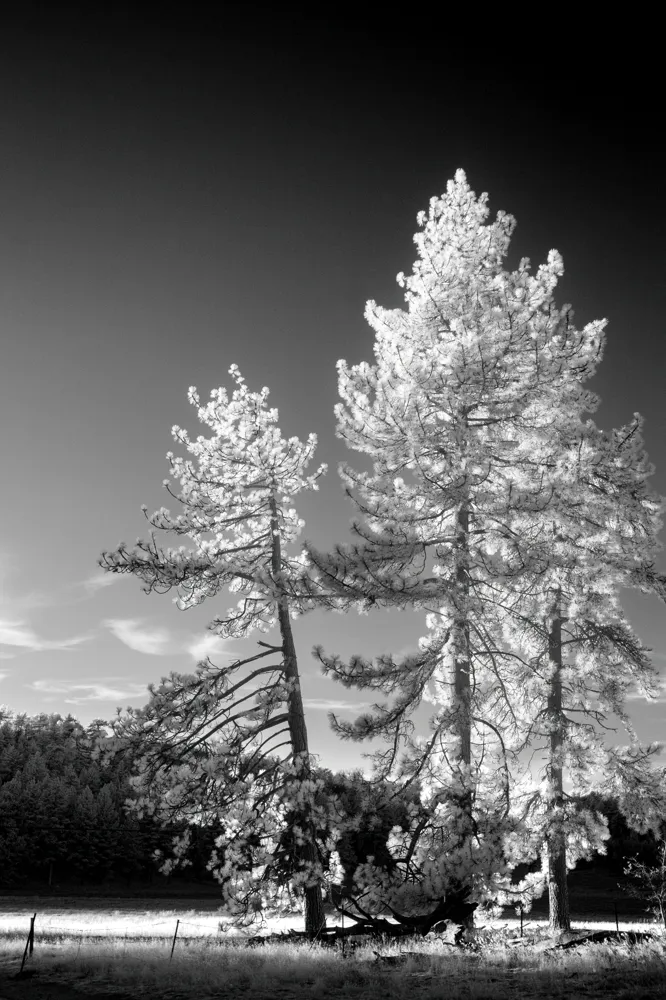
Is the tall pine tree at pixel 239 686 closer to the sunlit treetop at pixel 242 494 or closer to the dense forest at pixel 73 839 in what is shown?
the sunlit treetop at pixel 242 494

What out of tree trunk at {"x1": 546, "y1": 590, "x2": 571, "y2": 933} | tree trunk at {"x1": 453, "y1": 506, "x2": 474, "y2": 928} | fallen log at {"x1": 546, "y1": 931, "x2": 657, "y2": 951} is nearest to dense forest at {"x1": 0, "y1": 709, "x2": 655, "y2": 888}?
tree trunk at {"x1": 546, "y1": 590, "x2": 571, "y2": 933}

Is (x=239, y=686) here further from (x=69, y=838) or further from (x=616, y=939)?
(x=69, y=838)

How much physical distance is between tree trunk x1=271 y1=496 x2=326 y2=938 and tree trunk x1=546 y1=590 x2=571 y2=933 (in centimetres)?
601

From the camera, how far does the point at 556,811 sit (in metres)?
16.9

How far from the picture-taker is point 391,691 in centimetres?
1252

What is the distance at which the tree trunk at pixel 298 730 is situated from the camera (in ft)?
47.3

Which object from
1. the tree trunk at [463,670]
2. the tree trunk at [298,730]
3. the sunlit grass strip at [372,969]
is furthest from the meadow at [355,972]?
the tree trunk at [463,670]

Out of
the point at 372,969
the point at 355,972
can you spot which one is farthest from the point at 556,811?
the point at 355,972

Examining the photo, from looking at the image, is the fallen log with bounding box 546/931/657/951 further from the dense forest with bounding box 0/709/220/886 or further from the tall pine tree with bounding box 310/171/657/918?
the dense forest with bounding box 0/709/220/886

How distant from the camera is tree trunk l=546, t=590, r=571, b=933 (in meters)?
16.9

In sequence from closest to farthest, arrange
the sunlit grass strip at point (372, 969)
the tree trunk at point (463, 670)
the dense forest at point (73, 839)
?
the sunlit grass strip at point (372, 969) < the tree trunk at point (463, 670) < the dense forest at point (73, 839)

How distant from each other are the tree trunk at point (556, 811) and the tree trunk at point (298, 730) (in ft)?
19.7

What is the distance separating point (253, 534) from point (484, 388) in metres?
6.73

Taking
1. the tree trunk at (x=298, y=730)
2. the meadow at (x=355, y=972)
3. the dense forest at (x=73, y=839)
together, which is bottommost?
the dense forest at (x=73, y=839)
